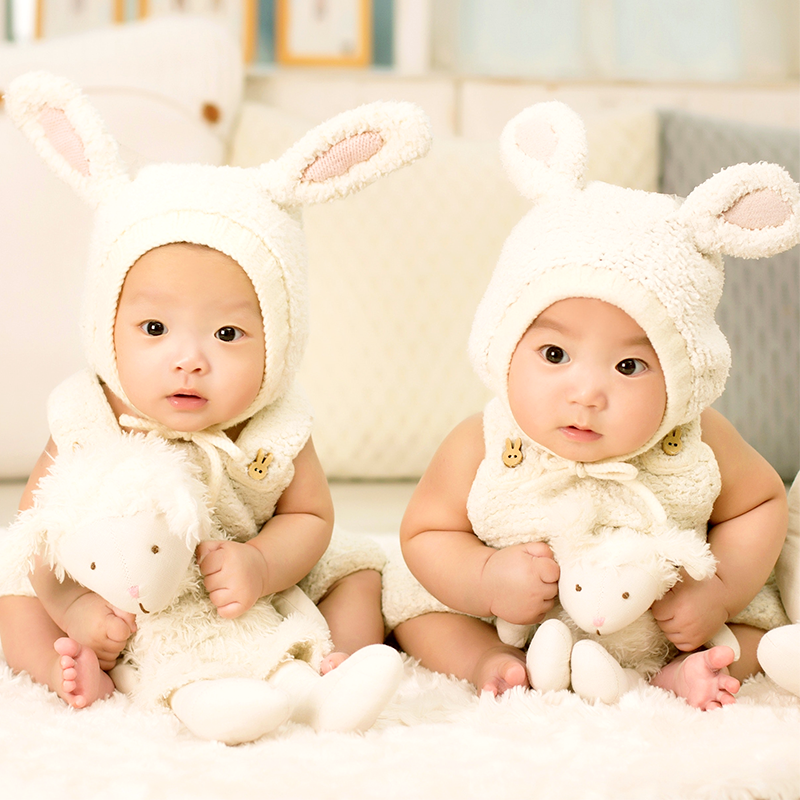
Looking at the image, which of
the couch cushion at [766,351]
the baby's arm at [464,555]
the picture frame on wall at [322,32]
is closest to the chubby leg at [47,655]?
the baby's arm at [464,555]

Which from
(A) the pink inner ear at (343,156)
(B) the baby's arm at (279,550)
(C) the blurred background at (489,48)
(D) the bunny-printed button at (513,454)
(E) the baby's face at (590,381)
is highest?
(C) the blurred background at (489,48)

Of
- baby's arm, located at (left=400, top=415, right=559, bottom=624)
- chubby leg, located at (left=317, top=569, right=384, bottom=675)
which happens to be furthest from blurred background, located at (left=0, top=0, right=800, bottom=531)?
baby's arm, located at (left=400, top=415, right=559, bottom=624)

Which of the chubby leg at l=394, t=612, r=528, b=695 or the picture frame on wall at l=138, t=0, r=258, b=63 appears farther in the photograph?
the picture frame on wall at l=138, t=0, r=258, b=63

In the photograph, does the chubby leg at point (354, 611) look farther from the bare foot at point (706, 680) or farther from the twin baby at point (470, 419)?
the bare foot at point (706, 680)

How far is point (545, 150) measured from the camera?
3.29 feet

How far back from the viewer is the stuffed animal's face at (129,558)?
827 mm

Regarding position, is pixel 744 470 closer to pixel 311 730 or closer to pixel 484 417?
pixel 484 417

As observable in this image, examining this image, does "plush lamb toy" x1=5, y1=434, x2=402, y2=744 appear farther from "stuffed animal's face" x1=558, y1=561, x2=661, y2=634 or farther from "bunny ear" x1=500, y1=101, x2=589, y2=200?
"bunny ear" x1=500, y1=101, x2=589, y2=200

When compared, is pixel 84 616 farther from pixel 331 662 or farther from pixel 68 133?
pixel 68 133

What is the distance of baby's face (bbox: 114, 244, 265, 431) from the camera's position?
3.11 feet

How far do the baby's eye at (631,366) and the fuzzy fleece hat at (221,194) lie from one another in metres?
0.29

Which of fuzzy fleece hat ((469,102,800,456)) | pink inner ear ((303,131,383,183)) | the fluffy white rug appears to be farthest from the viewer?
pink inner ear ((303,131,383,183))

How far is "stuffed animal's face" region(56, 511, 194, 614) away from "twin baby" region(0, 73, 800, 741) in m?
0.06

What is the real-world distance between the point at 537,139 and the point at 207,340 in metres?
0.40
